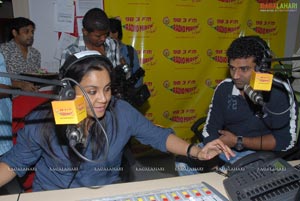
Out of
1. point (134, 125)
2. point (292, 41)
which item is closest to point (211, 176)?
point (134, 125)

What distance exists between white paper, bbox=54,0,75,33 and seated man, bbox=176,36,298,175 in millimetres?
1705

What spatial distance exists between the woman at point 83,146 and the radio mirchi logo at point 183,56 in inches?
72.5

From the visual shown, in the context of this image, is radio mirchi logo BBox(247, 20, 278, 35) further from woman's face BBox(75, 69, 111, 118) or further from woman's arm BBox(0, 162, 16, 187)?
woman's arm BBox(0, 162, 16, 187)

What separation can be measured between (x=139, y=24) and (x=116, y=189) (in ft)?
7.07

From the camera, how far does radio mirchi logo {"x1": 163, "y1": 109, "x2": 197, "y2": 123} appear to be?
10.9ft

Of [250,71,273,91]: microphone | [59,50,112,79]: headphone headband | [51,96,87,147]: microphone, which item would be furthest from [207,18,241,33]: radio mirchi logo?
[51,96,87,147]: microphone

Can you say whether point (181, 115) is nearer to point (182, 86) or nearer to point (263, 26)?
point (182, 86)

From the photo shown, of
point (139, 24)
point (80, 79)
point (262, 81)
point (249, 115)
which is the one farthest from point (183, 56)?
point (262, 81)

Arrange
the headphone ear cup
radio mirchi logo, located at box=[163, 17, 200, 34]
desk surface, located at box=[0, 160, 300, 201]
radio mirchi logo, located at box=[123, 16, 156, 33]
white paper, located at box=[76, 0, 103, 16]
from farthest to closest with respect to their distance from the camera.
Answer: radio mirchi logo, located at box=[163, 17, 200, 34], radio mirchi logo, located at box=[123, 16, 156, 33], white paper, located at box=[76, 0, 103, 16], desk surface, located at box=[0, 160, 300, 201], the headphone ear cup

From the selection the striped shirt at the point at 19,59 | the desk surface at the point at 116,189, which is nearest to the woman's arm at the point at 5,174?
the desk surface at the point at 116,189

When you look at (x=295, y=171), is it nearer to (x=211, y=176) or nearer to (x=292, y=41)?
(x=211, y=176)

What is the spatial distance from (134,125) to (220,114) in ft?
2.46

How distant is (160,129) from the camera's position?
1.49 metres

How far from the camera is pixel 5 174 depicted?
4.12ft
